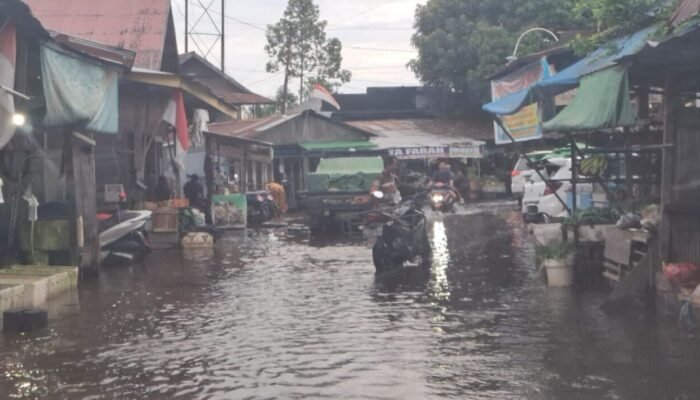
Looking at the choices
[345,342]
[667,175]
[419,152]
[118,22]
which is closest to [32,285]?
[345,342]

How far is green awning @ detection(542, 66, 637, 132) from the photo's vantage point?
9852mm

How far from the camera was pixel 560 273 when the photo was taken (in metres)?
12.0

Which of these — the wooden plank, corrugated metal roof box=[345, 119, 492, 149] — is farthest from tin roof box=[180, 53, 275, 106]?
the wooden plank

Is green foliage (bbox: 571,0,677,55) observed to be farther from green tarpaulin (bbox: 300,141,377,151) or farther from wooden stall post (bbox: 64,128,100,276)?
green tarpaulin (bbox: 300,141,377,151)

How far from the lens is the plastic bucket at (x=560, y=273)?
39.1 feet

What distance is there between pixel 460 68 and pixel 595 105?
36484 mm

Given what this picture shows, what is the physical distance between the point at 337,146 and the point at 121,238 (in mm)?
22634

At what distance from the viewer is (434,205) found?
69.2 feet

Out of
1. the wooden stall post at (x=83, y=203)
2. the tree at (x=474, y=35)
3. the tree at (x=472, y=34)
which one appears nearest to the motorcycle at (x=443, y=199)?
Answer: the wooden stall post at (x=83, y=203)

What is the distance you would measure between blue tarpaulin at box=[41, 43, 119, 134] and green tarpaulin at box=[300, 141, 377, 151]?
80.2 feet

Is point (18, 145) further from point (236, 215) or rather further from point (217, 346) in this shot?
point (236, 215)

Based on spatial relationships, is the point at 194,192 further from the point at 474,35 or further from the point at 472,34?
the point at 472,34

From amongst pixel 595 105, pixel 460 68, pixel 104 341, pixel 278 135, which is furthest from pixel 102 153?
pixel 460 68

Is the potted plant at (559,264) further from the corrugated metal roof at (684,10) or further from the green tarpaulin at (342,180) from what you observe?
the green tarpaulin at (342,180)
